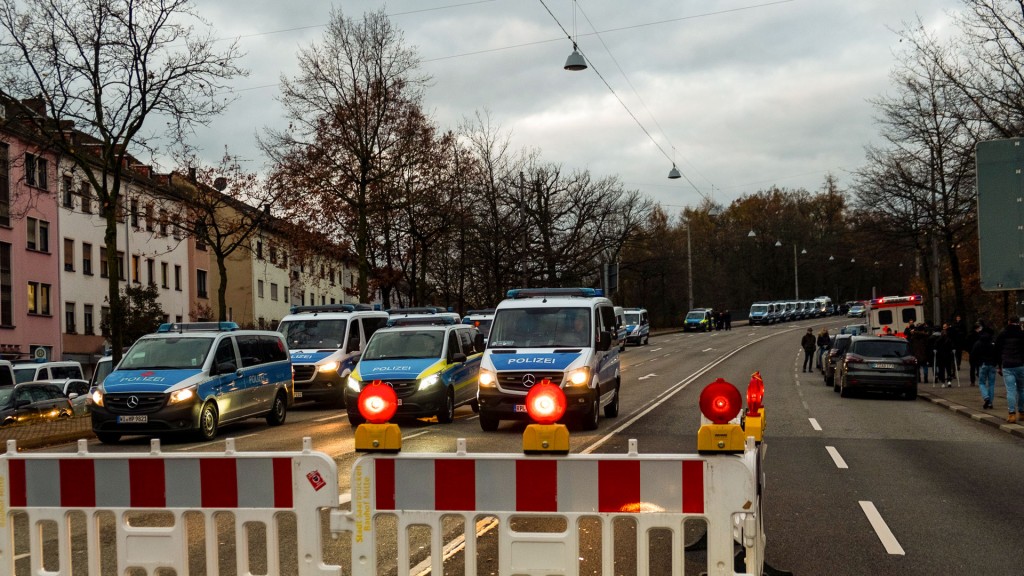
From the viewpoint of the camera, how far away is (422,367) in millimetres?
20234

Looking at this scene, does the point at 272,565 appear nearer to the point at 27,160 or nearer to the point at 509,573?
the point at 509,573

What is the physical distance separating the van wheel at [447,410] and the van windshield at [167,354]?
4.30m

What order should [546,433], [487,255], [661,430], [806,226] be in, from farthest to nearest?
[806,226]
[487,255]
[661,430]
[546,433]

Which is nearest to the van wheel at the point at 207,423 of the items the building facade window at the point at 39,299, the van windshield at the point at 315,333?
the van windshield at the point at 315,333

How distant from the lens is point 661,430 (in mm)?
17828

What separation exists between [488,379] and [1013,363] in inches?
358

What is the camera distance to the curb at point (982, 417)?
58.9 feet

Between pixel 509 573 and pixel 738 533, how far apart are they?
1.67 m

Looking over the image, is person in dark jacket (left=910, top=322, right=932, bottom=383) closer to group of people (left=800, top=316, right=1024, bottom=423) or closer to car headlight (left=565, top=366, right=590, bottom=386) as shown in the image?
group of people (left=800, top=316, right=1024, bottom=423)

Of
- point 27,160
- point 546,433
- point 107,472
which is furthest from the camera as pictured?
point 27,160

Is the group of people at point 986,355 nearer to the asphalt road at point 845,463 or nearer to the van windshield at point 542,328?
the asphalt road at point 845,463

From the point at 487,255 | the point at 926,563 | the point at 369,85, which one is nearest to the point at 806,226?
the point at 487,255

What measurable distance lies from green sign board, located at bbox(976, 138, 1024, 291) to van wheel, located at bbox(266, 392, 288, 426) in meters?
12.8

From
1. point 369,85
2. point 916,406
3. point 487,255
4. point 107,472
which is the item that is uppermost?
point 369,85
